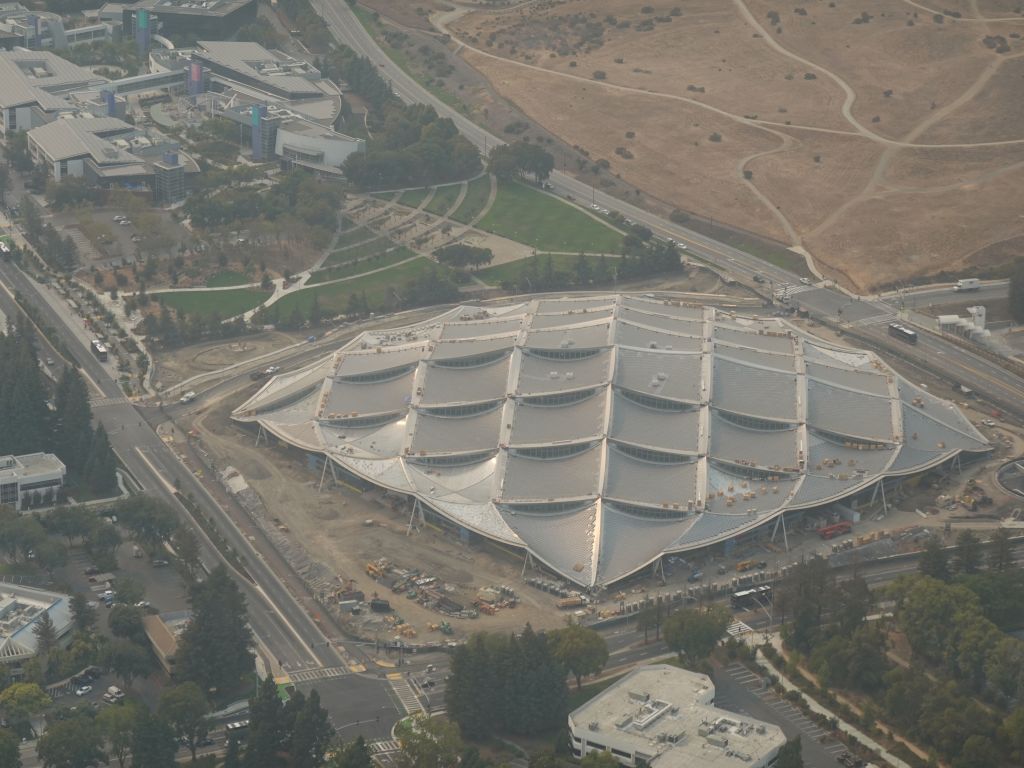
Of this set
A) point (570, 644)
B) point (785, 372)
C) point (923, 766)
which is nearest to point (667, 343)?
point (785, 372)

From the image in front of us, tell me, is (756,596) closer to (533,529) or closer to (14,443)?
(533,529)

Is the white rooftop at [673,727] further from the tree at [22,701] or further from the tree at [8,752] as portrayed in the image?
the tree at [22,701]

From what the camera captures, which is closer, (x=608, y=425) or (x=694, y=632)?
(x=694, y=632)

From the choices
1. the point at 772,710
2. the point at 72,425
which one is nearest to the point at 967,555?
the point at 772,710

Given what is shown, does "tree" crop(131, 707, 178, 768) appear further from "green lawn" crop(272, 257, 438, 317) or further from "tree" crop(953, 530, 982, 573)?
"green lawn" crop(272, 257, 438, 317)

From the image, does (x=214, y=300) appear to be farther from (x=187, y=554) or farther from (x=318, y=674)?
(x=318, y=674)
